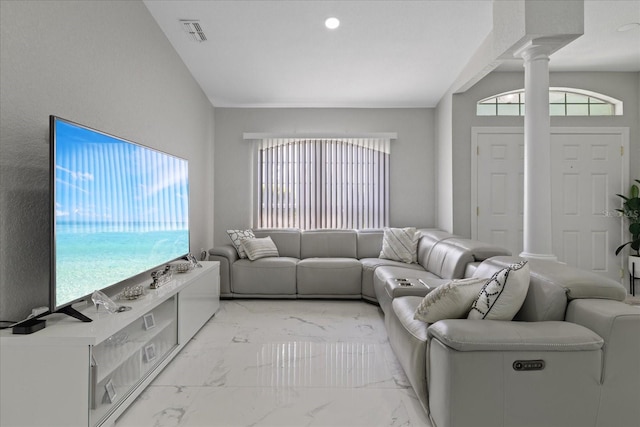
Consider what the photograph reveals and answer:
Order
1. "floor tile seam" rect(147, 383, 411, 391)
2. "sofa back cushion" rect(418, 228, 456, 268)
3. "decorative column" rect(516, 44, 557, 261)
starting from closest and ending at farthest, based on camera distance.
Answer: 1. "floor tile seam" rect(147, 383, 411, 391)
2. "decorative column" rect(516, 44, 557, 261)
3. "sofa back cushion" rect(418, 228, 456, 268)

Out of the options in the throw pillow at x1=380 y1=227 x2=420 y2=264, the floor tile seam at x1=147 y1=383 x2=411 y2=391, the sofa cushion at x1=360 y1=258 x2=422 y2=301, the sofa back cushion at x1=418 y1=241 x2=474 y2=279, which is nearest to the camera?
the floor tile seam at x1=147 y1=383 x2=411 y2=391

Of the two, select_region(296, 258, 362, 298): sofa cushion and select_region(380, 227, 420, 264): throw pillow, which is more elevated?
select_region(380, 227, 420, 264): throw pillow

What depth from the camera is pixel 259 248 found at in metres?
4.22

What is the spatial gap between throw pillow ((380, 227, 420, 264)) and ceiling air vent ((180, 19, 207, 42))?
9.78 ft

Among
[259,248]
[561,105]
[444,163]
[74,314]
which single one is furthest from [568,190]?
[74,314]

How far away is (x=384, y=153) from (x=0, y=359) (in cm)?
450

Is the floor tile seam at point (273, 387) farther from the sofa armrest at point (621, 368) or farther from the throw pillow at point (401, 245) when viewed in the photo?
the throw pillow at point (401, 245)

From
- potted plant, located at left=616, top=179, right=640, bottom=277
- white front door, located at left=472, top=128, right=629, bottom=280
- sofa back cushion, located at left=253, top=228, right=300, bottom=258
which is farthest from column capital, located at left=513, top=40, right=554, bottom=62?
sofa back cushion, located at left=253, top=228, right=300, bottom=258

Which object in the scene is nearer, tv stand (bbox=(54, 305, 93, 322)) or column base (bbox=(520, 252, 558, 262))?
tv stand (bbox=(54, 305, 93, 322))

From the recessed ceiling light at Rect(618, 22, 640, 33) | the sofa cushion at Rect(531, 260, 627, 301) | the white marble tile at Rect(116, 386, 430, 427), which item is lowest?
the white marble tile at Rect(116, 386, 430, 427)

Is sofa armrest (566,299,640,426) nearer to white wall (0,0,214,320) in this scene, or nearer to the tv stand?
the tv stand

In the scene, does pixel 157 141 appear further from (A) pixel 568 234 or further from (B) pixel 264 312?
(A) pixel 568 234

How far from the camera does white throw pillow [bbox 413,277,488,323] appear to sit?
1724mm

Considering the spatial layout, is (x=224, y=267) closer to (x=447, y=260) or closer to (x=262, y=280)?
(x=262, y=280)
